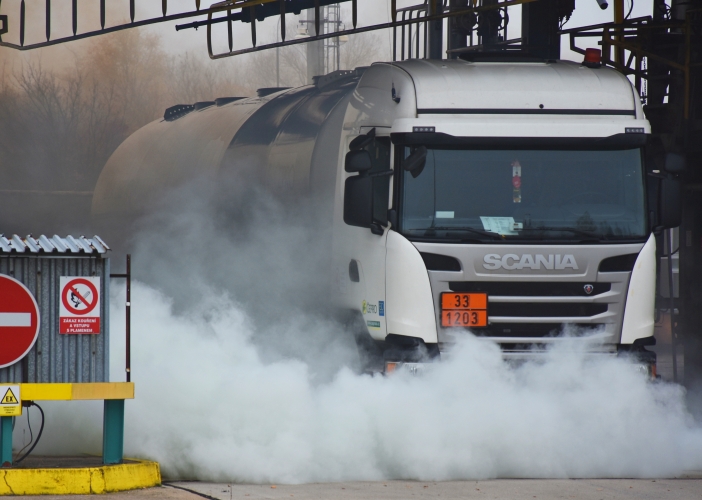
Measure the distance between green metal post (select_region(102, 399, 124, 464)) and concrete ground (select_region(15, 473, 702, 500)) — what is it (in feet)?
1.16

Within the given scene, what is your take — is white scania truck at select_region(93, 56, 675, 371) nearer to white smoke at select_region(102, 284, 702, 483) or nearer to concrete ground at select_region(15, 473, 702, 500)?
white smoke at select_region(102, 284, 702, 483)

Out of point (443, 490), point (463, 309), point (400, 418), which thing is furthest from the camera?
point (463, 309)

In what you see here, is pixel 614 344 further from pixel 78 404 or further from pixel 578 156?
pixel 78 404

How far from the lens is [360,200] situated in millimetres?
8555

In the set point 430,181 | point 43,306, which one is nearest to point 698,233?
point 430,181

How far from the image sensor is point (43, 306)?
7.11 meters

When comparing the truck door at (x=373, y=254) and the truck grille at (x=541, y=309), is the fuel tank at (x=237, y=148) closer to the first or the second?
the truck door at (x=373, y=254)

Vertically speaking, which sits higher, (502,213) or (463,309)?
(502,213)

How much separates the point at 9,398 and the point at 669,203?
5398mm

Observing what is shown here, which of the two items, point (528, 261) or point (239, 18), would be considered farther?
point (239, 18)

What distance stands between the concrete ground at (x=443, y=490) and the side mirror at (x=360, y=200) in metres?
2.08

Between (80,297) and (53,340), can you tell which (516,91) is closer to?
(80,297)

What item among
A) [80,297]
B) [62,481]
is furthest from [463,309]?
[62,481]

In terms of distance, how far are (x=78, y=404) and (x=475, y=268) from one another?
318 centimetres
